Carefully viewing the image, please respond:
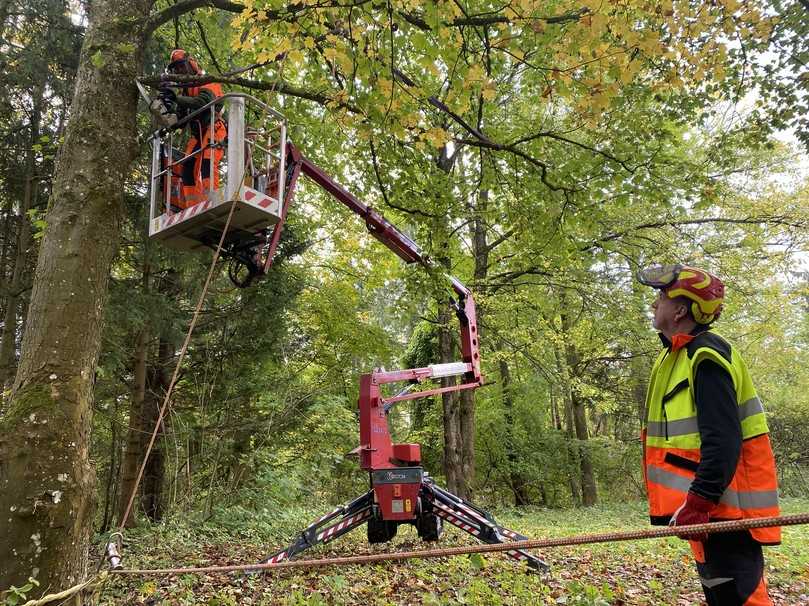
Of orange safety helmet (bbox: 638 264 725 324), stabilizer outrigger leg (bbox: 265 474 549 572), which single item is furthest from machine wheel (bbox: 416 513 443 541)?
orange safety helmet (bbox: 638 264 725 324)

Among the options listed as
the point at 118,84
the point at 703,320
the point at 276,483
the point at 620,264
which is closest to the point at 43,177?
the point at 118,84

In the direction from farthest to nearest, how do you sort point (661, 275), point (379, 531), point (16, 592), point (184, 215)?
point (379, 531) < point (184, 215) < point (661, 275) < point (16, 592)

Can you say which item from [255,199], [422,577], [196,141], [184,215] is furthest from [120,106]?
[422,577]

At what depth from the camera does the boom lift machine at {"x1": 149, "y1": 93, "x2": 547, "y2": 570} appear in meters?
4.70

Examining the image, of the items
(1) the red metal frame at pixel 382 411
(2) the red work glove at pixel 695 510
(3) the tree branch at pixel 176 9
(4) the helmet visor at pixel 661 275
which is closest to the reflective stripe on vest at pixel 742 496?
(2) the red work glove at pixel 695 510

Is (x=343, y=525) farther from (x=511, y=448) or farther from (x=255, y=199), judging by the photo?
(x=511, y=448)

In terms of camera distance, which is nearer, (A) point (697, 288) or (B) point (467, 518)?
(A) point (697, 288)

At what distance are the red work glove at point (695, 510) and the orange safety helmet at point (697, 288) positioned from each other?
85cm

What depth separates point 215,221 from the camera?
16.2 feet

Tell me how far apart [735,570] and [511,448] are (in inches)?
717

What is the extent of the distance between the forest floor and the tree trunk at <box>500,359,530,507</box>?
11763 millimetres

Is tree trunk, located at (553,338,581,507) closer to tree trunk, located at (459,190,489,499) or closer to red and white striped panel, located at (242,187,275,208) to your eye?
tree trunk, located at (459,190,489,499)

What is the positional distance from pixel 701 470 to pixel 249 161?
439 cm

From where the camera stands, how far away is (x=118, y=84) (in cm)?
466
